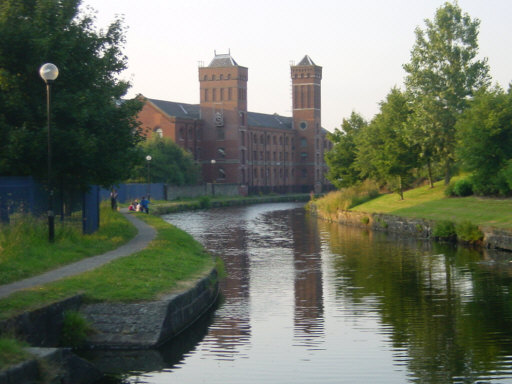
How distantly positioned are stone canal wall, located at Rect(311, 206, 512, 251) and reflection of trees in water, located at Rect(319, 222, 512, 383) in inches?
48.2

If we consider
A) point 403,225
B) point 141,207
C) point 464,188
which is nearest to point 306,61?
point 141,207

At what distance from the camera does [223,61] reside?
3954 inches

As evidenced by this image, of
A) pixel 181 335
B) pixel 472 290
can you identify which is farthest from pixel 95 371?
pixel 472 290

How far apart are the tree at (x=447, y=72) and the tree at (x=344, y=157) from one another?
12197mm

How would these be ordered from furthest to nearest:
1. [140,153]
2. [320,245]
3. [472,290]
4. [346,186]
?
[346,186]
[320,245]
[140,153]
[472,290]

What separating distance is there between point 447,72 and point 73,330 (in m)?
37.7

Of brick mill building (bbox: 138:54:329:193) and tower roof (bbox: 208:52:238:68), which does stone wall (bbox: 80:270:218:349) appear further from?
tower roof (bbox: 208:52:238:68)

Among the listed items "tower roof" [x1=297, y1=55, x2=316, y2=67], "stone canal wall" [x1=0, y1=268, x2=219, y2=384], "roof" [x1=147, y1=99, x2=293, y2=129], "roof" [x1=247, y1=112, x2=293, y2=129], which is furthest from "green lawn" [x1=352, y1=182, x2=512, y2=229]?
"tower roof" [x1=297, y1=55, x2=316, y2=67]

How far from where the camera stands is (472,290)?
18.4 meters

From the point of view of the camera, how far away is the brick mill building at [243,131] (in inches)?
3733

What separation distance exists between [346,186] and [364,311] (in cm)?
4255

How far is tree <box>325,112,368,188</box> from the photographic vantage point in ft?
189

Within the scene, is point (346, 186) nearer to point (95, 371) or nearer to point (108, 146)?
point (108, 146)

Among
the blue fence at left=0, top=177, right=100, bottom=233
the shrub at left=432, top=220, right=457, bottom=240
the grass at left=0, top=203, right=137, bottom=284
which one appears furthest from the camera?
the shrub at left=432, top=220, right=457, bottom=240
